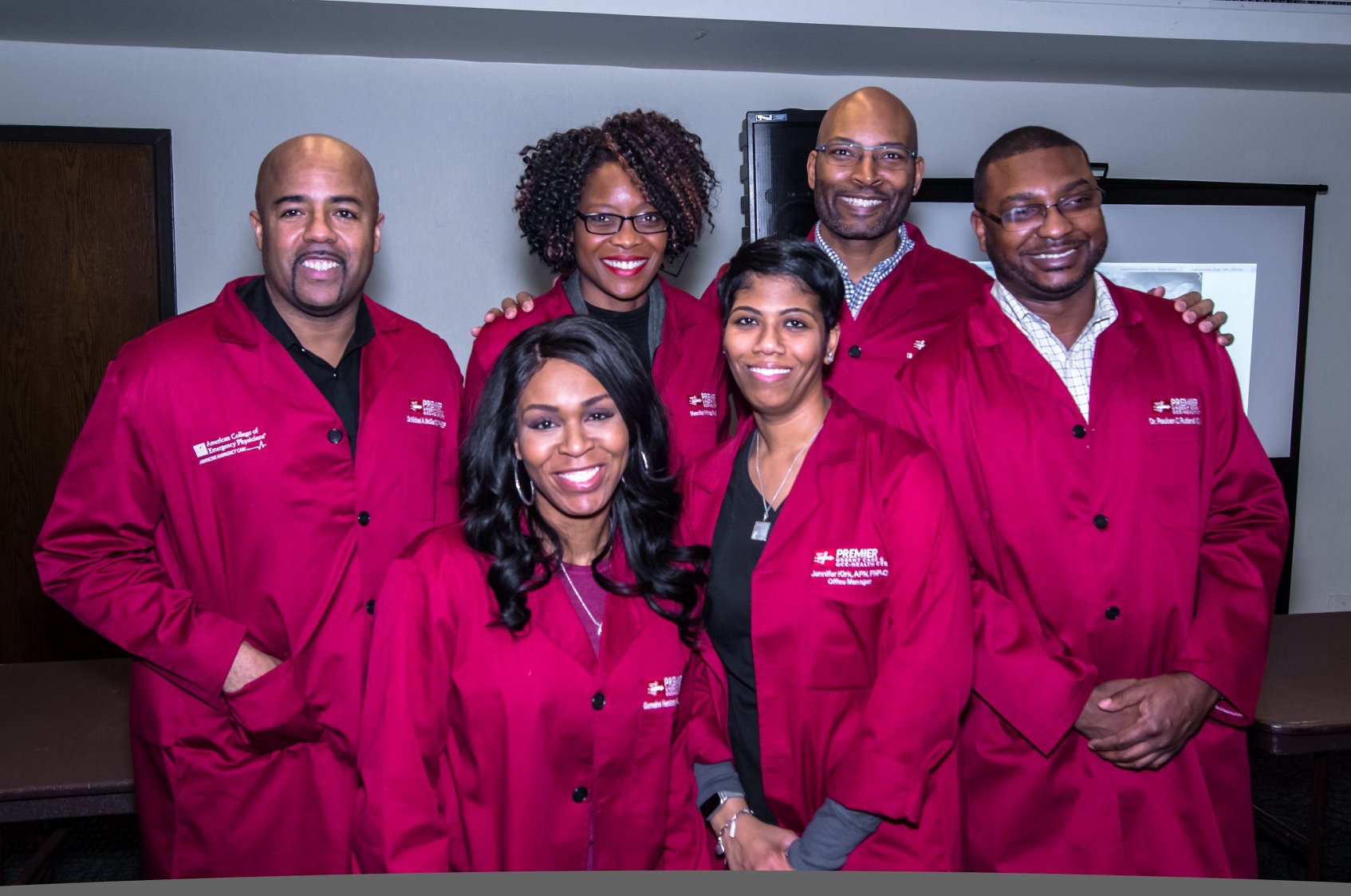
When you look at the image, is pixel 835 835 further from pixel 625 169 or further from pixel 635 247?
pixel 625 169

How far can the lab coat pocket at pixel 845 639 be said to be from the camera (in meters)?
1.83

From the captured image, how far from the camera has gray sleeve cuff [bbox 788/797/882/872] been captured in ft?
5.80

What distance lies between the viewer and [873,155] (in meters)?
2.66

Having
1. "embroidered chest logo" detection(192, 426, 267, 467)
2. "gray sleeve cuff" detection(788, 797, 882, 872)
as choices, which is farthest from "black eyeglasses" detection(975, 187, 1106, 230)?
"embroidered chest logo" detection(192, 426, 267, 467)

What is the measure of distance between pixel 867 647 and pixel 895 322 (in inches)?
41.5

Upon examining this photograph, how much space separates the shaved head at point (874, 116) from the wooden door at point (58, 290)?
305 cm

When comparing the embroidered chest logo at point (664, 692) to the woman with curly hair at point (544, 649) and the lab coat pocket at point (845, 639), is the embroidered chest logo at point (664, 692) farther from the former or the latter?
the lab coat pocket at point (845, 639)

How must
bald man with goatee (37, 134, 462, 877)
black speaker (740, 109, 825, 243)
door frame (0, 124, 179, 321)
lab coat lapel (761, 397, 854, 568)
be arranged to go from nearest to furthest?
lab coat lapel (761, 397, 854, 568)
bald man with goatee (37, 134, 462, 877)
black speaker (740, 109, 825, 243)
door frame (0, 124, 179, 321)

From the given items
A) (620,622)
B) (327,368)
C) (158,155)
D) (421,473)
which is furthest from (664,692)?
(158,155)

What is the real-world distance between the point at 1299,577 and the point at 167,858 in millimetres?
5417

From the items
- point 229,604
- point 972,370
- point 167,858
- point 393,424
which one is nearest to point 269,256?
point 393,424

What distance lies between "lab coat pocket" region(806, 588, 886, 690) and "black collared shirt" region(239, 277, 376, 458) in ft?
3.40

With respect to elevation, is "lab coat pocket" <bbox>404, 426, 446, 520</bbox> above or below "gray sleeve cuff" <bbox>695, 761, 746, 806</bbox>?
above

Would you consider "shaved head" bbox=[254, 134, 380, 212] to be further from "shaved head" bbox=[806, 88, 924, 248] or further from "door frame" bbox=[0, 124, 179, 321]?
"door frame" bbox=[0, 124, 179, 321]
